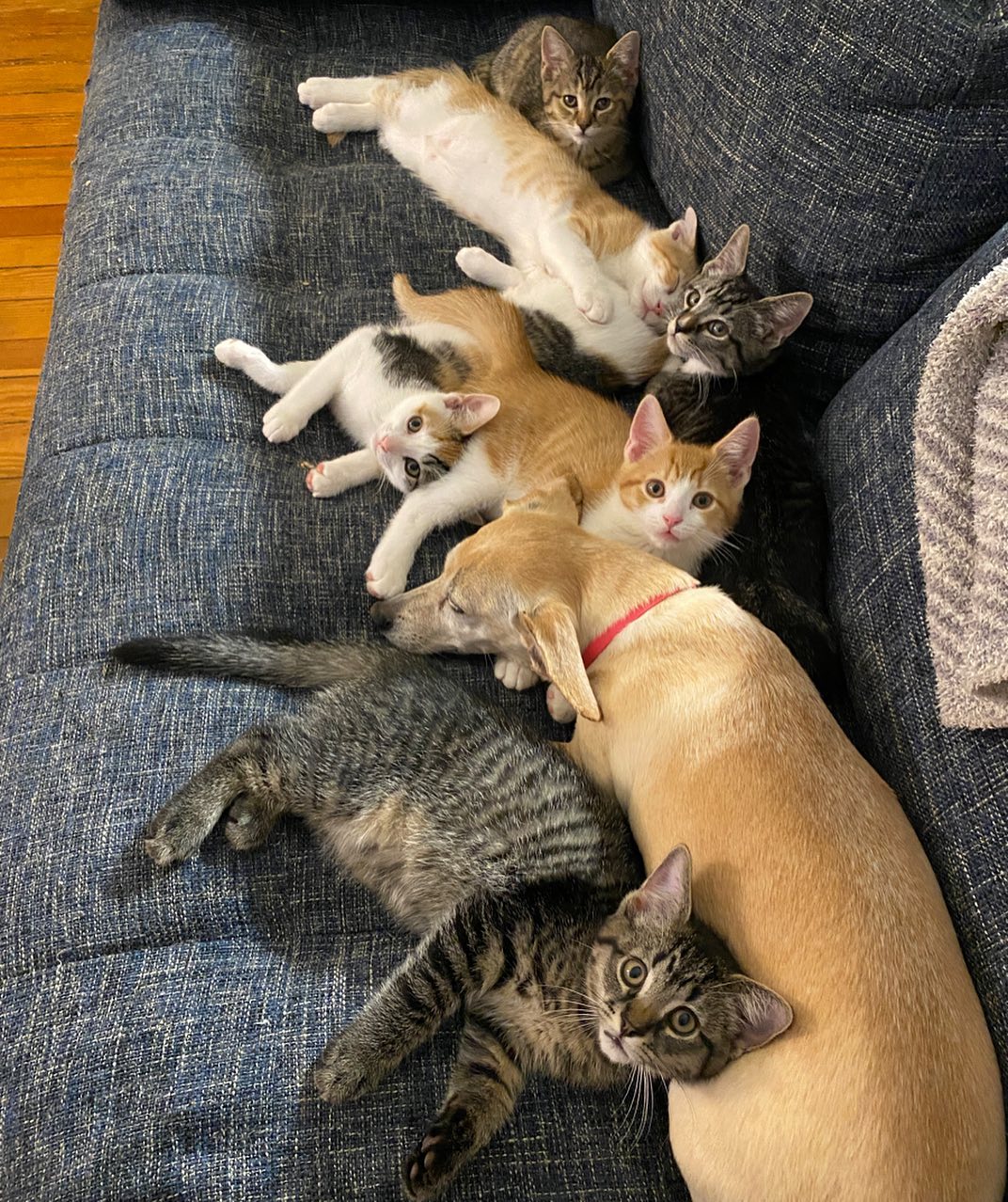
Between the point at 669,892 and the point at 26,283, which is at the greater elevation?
the point at 669,892

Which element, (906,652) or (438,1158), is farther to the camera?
(906,652)

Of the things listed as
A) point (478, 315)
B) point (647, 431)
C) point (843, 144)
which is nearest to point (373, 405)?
point (478, 315)

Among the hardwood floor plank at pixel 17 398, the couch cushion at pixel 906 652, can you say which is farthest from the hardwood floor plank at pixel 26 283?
the couch cushion at pixel 906 652

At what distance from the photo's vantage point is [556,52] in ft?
7.06

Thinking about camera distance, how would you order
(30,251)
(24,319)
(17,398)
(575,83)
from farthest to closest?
(30,251)
(24,319)
(17,398)
(575,83)

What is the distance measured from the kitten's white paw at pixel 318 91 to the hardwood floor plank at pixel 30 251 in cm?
100

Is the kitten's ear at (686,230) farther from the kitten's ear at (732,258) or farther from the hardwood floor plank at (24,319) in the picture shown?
the hardwood floor plank at (24,319)

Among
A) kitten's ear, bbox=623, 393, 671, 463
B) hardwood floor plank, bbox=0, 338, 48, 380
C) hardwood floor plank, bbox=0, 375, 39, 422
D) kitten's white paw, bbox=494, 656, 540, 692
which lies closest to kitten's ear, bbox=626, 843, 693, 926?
kitten's white paw, bbox=494, 656, 540, 692

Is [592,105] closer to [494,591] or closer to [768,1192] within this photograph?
[494,591]

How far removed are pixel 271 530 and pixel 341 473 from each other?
0.60ft

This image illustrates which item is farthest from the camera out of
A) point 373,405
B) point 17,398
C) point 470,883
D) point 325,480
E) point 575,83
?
point 17,398

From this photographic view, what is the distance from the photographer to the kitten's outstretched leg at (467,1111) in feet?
3.39

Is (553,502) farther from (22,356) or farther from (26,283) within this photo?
(26,283)

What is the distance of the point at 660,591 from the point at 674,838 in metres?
0.42
